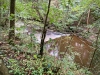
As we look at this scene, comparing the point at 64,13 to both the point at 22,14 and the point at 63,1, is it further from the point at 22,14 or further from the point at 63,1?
the point at 22,14

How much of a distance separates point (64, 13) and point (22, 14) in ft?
4.74

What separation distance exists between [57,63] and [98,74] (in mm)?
2906

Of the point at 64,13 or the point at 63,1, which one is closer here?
the point at 63,1

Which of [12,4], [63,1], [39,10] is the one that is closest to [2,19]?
[12,4]

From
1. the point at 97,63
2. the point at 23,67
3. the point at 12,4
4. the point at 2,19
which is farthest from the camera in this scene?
the point at 2,19

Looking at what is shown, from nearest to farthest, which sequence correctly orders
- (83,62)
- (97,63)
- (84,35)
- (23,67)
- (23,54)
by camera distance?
(23,67) < (23,54) < (97,63) < (83,62) < (84,35)

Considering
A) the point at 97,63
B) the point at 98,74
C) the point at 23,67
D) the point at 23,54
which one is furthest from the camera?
the point at 97,63

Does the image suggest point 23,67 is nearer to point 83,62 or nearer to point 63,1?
point 63,1

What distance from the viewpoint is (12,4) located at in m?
5.05

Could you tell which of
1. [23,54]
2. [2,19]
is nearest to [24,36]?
[23,54]

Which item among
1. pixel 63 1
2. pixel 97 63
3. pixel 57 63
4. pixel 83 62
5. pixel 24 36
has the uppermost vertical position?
pixel 63 1

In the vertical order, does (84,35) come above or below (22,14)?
below

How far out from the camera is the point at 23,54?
462 centimetres

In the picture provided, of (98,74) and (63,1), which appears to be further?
(98,74)
